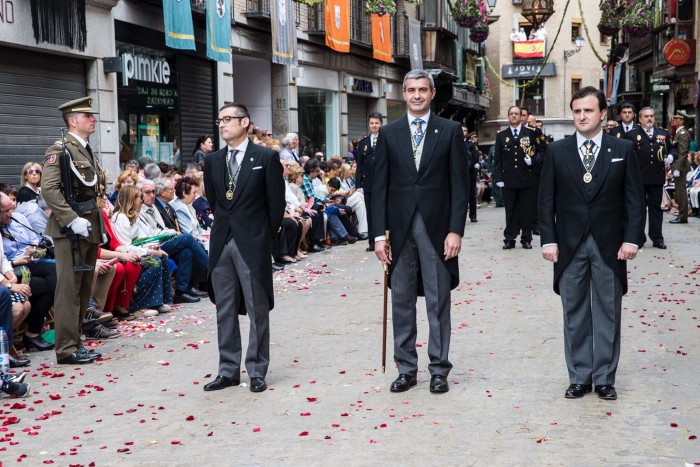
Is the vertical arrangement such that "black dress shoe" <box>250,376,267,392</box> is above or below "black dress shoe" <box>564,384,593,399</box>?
below

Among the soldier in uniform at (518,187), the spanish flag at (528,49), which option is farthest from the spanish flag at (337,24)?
the spanish flag at (528,49)

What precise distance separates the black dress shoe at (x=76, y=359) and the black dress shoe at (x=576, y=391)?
385 cm

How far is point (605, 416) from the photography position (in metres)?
6.35

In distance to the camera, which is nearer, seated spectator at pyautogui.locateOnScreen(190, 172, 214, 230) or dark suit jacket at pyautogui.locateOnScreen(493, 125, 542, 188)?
seated spectator at pyautogui.locateOnScreen(190, 172, 214, 230)

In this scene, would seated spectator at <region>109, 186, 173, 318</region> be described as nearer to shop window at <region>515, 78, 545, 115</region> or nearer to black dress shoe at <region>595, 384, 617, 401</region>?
black dress shoe at <region>595, 384, 617, 401</region>

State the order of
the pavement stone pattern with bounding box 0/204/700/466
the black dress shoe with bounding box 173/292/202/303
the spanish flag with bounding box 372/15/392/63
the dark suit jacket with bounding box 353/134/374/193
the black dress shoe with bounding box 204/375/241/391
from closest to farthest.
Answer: the pavement stone pattern with bounding box 0/204/700/466, the black dress shoe with bounding box 204/375/241/391, the black dress shoe with bounding box 173/292/202/303, the dark suit jacket with bounding box 353/134/374/193, the spanish flag with bounding box 372/15/392/63

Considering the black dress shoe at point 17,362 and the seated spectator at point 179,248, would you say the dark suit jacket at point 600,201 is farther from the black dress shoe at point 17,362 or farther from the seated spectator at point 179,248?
the seated spectator at point 179,248

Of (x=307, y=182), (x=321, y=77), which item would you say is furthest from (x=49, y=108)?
(x=321, y=77)

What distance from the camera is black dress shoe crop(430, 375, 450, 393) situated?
701 cm

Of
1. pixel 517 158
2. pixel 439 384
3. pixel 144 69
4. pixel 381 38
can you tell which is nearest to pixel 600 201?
pixel 439 384

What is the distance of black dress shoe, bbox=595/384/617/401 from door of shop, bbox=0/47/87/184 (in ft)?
34.6

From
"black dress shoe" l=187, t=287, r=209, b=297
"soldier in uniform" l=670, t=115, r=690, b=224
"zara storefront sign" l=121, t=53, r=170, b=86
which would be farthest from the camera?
"soldier in uniform" l=670, t=115, r=690, b=224

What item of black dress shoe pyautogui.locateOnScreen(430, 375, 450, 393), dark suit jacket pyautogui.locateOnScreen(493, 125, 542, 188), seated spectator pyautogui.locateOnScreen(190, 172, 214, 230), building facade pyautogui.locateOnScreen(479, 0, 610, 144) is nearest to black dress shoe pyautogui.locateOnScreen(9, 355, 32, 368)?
black dress shoe pyautogui.locateOnScreen(430, 375, 450, 393)

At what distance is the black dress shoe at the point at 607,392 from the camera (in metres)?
6.77
